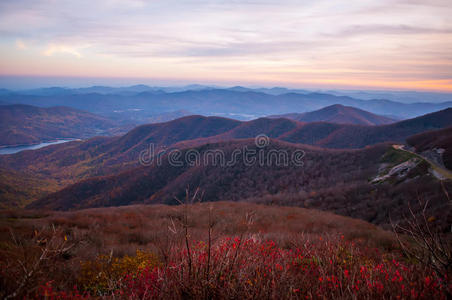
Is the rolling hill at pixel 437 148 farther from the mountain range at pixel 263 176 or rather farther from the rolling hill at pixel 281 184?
the rolling hill at pixel 281 184

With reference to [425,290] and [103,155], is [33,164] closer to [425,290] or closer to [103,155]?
[103,155]

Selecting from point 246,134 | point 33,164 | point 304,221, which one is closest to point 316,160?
Answer: point 304,221

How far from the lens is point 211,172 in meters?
53.7

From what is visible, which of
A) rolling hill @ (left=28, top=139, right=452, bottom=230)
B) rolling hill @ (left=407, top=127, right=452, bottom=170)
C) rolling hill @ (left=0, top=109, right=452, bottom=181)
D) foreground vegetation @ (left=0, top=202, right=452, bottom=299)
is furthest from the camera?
rolling hill @ (left=0, top=109, right=452, bottom=181)

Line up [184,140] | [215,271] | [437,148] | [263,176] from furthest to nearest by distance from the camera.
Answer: [184,140] < [263,176] < [437,148] < [215,271]
